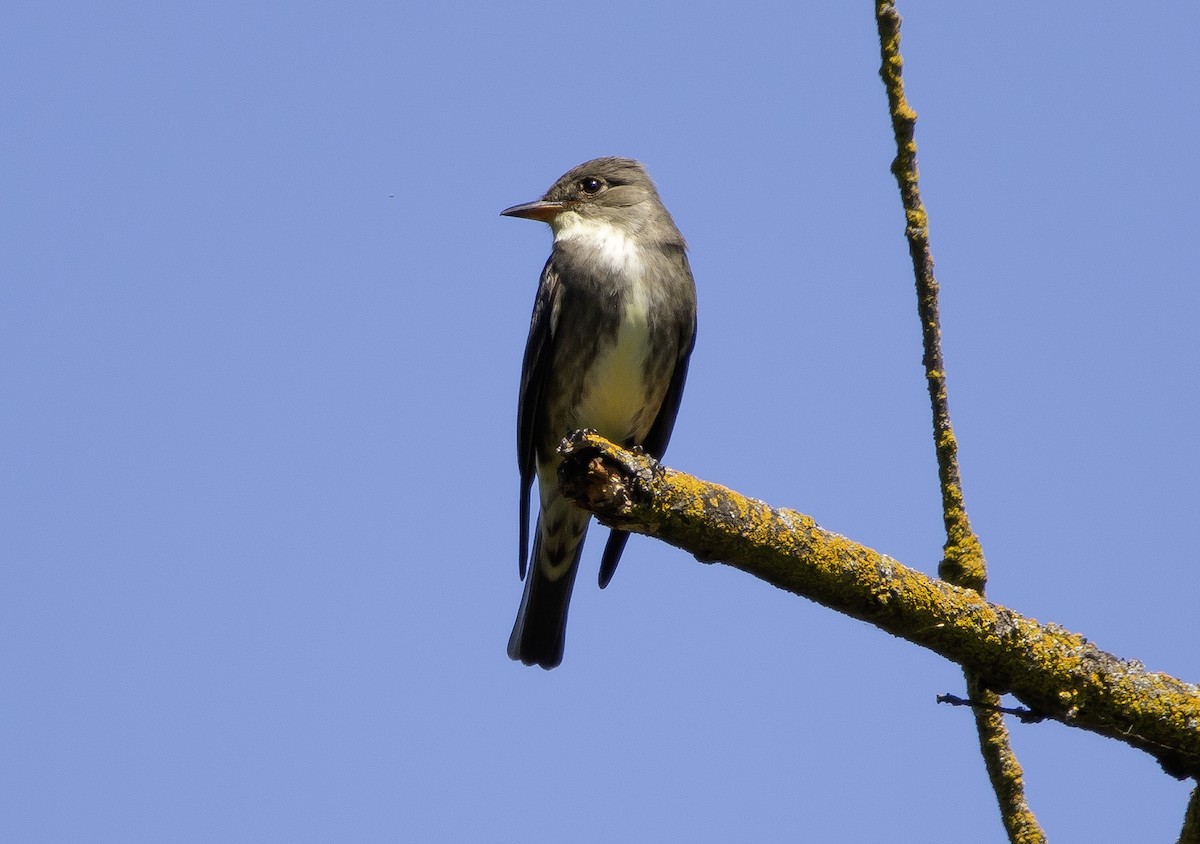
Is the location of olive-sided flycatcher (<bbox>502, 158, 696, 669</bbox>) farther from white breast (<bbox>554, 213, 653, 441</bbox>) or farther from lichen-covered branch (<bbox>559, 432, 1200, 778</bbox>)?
lichen-covered branch (<bbox>559, 432, 1200, 778</bbox>)

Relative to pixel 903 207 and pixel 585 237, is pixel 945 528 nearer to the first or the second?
pixel 903 207

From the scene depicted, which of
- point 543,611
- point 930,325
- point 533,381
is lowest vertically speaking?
point 930,325

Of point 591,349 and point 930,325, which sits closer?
point 930,325

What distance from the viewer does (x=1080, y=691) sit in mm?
3012

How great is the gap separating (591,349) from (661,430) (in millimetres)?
831

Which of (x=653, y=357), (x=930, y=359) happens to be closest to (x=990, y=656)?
(x=930, y=359)

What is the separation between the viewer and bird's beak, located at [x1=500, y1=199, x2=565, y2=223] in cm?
672

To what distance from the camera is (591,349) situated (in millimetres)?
5918

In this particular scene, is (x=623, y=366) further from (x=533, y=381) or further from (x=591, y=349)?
(x=533, y=381)

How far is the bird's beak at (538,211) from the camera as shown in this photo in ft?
22.1

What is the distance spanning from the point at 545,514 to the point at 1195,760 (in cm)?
388

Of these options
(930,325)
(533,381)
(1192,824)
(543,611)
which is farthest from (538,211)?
(1192,824)

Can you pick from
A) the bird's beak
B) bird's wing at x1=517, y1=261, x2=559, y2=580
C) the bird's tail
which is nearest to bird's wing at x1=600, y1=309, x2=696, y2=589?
the bird's tail

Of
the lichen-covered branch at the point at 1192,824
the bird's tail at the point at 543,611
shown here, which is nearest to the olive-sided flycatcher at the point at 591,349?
the bird's tail at the point at 543,611
